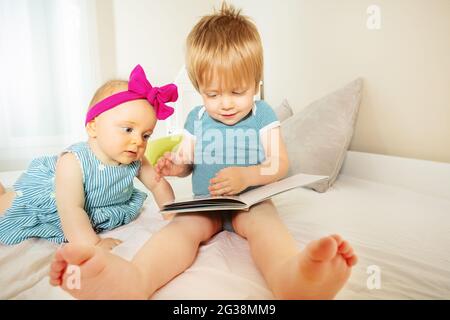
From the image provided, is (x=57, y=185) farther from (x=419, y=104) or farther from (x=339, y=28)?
(x=339, y=28)

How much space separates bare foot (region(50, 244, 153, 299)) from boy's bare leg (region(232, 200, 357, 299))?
8.2 inches

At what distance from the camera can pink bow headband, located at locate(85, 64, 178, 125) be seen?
80 centimetres

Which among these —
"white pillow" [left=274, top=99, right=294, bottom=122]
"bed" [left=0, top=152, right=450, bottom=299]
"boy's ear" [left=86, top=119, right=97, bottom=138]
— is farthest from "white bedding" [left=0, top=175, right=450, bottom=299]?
"white pillow" [left=274, top=99, right=294, bottom=122]

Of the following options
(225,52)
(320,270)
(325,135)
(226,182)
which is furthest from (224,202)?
(325,135)

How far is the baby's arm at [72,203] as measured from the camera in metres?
0.77

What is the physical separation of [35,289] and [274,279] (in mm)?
402

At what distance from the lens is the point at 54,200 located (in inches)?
34.3

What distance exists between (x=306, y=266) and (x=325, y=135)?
87cm

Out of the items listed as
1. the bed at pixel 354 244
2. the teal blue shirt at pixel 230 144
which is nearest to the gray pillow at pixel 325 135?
the bed at pixel 354 244

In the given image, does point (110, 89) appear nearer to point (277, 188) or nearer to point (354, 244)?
point (277, 188)

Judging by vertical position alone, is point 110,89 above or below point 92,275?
above
